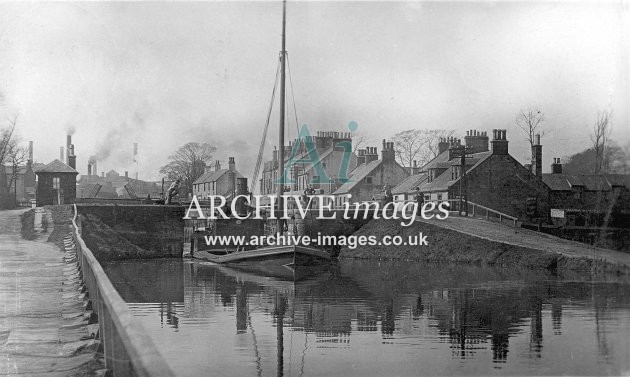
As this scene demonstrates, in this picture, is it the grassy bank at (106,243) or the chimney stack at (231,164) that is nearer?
the grassy bank at (106,243)

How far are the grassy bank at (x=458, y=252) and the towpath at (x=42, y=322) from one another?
1603cm

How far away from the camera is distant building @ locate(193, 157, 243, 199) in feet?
207

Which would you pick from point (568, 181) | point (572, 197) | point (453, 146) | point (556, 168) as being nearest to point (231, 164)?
point (453, 146)

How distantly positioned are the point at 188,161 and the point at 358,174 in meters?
29.6

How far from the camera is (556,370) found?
936 centimetres

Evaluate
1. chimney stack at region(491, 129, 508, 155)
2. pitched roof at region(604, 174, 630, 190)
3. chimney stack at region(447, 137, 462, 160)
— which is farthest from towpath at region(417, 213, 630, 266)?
pitched roof at region(604, 174, 630, 190)

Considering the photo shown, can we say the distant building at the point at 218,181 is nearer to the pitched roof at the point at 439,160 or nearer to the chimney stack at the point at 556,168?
the pitched roof at the point at 439,160

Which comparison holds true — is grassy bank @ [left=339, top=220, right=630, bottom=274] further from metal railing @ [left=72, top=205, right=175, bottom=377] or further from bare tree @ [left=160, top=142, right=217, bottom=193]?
bare tree @ [left=160, top=142, right=217, bottom=193]

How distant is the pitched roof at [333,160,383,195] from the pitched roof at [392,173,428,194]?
3.22 meters

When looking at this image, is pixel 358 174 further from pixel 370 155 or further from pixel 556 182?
pixel 556 182

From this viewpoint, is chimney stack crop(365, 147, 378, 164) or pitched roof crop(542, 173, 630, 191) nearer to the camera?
pitched roof crop(542, 173, 630, 191)

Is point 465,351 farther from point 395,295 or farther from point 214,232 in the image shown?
point 214,232

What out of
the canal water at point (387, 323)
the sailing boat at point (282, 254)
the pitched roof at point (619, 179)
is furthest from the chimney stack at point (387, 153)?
the pitched roof at point (619, 179)

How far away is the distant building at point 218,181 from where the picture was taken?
63125mm
